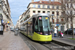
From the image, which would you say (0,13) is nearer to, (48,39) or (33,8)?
(33,8)

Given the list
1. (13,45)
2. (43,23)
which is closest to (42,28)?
(43,23)

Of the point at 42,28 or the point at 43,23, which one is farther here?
the point at 43,23

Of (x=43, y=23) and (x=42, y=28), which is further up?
(x=43, y=23)

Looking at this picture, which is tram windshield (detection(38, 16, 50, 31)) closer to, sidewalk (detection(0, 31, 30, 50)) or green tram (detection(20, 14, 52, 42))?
green tram (detection(20, 14, 52, 42))

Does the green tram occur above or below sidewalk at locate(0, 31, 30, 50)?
above

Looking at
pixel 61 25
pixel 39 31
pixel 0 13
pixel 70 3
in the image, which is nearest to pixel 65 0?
pixel 70 3

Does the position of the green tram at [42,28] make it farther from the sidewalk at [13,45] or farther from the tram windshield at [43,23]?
the sidewalk at [13,45]

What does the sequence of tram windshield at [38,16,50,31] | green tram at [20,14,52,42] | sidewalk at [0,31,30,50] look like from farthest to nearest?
1. tram windshield at [38,16,50,31]
2. green tram at [20,14,52,42]
3. sidewalk at [0,31,30,50]

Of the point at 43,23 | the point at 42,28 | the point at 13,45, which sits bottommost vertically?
the point at 13,45

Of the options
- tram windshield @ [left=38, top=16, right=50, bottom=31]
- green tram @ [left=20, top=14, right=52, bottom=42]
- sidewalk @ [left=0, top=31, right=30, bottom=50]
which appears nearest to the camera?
sidewalk @ [left=0, top=31, right=30, bottom=50]

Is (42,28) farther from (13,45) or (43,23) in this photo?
(13,45)

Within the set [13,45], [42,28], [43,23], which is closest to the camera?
[13,45]

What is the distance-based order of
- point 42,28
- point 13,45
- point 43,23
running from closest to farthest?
point 13,45
point 42,28
point 43,23

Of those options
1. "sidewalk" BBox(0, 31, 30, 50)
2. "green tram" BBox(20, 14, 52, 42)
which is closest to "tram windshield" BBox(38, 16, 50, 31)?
"green tram" BBox(20, 14, 52, 42)
